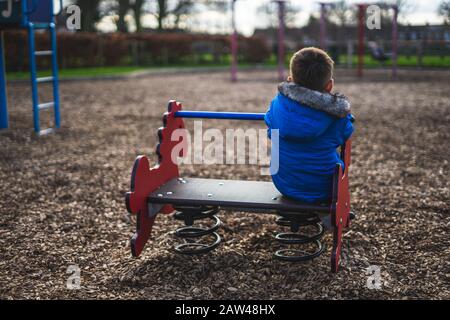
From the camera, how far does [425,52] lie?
21.1m

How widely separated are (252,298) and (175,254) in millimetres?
740

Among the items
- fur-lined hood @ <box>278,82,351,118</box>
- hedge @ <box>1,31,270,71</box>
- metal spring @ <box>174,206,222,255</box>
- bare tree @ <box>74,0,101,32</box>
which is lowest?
metal spring @ <box>174,206,222,255</box>

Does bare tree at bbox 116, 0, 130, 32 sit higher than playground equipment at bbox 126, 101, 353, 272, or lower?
higher

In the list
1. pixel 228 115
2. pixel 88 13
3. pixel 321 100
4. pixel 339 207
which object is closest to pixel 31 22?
pixel 228 115

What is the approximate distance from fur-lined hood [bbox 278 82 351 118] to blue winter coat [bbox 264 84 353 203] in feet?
0.09

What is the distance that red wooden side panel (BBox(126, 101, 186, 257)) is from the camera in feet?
10.2

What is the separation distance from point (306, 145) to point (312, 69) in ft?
1.36

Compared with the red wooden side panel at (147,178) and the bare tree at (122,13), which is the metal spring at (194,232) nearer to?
the red wooden side panel at (147,178)

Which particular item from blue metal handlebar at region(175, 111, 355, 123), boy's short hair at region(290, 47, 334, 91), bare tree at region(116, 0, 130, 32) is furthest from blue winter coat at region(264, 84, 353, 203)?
bare tree at region(116, 0, 130, 32)

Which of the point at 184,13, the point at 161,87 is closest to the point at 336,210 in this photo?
the point at 161,87

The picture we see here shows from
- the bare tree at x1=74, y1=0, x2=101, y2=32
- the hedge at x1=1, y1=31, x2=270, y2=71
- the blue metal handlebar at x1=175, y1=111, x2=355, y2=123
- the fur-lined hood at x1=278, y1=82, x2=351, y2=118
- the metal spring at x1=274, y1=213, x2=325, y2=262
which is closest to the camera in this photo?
the fur-lined hood at x1=278, y1=82, x2=351, y2=118

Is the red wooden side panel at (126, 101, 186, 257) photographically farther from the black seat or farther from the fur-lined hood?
Result: the fur-lined hood

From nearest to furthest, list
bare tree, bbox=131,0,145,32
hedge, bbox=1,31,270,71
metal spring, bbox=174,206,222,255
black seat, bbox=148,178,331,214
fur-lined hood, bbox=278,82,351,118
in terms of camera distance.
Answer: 1. fur-lined hood, bbox=278,82,351,118
2. black seat, bbox=148,178,331,214
3. metal spring, bbox=174,206,222,255
4. hedge, bbox=1,31,270,71
5. bare tree, bbox=131,0,145,32

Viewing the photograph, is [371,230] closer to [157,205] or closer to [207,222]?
[207,222]
